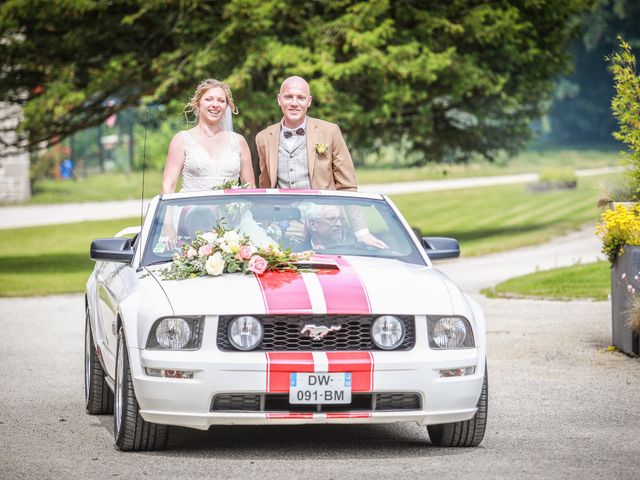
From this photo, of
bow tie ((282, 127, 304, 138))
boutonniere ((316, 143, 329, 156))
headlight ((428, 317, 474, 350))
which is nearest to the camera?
headlight ((428, 317, 474, 350))

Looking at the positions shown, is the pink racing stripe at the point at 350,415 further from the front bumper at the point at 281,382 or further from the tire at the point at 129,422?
the tire at the point at 129,422

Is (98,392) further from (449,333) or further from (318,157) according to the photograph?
(449,333)

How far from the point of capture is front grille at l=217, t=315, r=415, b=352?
7.26 meters

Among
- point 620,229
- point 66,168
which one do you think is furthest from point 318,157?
point 66,168

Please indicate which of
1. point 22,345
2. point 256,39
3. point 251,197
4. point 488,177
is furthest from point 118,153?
point 251,197

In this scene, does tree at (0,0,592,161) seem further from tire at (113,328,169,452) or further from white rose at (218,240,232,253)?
tire at (113,328,169,452)

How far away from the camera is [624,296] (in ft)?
40.1

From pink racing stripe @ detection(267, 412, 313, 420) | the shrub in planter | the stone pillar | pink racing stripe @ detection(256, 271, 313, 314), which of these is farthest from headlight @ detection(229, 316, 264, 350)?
the stone pillar

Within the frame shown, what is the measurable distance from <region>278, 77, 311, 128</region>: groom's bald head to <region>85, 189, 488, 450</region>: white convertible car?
6.89 feet

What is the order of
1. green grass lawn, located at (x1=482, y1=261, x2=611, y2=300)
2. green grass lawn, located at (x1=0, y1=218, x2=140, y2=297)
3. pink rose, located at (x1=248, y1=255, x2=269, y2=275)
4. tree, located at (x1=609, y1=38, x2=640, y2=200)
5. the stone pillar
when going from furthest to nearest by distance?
the stone pillar < green grass lawn, located at (x1=0, y1=218, x2=140, y2=297) < green grass lawn, located at (x1=482, y1=261, x2=611, y2=300) < tree, located at (x1=609, y1=38, x2=640, y2=200) < pink rose, located at (x1=248, y1=255, x2=269, y2=275)

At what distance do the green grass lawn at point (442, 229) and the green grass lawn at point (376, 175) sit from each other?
277 cm

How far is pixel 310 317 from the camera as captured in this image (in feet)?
23.9

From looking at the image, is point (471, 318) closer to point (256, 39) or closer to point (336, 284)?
point (336, 284)

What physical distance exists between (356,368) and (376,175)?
60404mm
